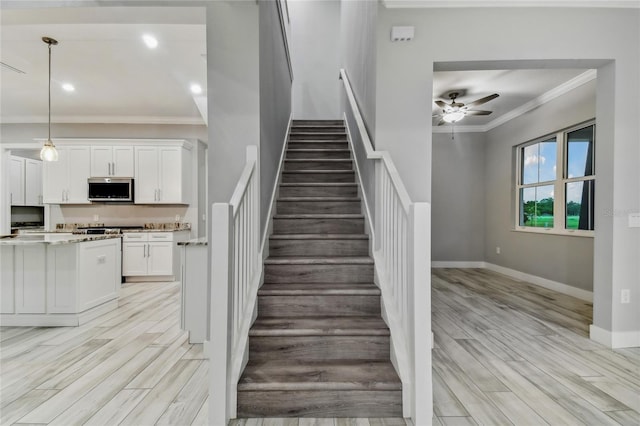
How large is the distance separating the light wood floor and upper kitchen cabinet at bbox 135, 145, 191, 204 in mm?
2469

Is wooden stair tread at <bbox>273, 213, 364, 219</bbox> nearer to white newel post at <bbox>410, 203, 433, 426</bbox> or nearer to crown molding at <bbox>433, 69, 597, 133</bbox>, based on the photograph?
white newel post at <bbox>410, 203, 433, 426</bbox>

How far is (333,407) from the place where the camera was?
183 centimetres

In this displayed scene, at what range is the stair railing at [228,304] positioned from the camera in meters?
1.71

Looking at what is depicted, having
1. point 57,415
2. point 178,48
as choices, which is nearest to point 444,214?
point 178,48

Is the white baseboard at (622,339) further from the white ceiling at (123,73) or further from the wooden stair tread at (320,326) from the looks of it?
the white ceiling at (123,73)

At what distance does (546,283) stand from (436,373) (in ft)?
11.7

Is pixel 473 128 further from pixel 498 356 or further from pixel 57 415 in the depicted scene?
pixel 57 415

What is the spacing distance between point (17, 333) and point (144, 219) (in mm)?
3004

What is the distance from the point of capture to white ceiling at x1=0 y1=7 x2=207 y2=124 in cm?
255

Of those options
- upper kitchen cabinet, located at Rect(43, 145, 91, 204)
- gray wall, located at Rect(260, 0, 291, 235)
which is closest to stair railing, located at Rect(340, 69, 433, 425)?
gray wall, located at Rect(260, 0, 291, 235)

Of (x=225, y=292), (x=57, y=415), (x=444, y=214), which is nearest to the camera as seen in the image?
(x=225, y=292)

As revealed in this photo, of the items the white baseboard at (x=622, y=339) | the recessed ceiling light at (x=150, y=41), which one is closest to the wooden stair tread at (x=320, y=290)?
the white baseboard at (x=622, y=339)

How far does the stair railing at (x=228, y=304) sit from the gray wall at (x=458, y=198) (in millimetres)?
5104

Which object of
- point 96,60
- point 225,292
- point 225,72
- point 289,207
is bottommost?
point 225,292
